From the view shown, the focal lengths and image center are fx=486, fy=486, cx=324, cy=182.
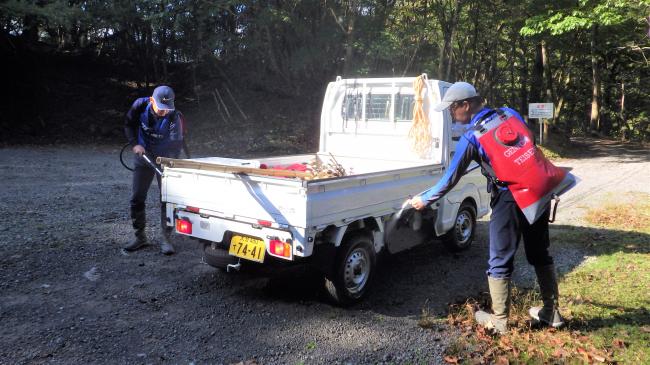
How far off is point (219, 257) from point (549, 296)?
8.86 feet

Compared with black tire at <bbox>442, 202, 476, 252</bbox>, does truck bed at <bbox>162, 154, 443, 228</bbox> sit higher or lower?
higher

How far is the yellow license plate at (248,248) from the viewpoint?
388cm

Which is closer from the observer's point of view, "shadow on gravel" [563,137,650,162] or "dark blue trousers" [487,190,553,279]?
"dark blue trousers" [487,190,553,279]

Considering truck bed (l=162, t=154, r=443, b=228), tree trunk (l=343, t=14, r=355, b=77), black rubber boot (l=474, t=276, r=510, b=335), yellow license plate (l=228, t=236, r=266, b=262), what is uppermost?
tree trunk (l=343, t=14, r=355, b=77)

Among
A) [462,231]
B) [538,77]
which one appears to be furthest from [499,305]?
[538,77]

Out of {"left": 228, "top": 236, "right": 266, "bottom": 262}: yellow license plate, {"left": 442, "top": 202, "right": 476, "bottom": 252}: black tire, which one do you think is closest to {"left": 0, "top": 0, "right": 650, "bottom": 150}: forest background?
{"left": 442, "top": 202, "right": 476, "bottom": 252}: black tire

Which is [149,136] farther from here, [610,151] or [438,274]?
[610,151]

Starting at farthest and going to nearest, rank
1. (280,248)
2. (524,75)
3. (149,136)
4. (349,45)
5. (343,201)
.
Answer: (524,75), (349,45), (149,136), (343,201), (280,248)

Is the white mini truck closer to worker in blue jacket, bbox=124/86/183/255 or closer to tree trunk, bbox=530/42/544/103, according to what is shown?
worker in blue jacket, bbox=124/86/183/255

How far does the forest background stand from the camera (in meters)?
15.8

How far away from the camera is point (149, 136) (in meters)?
5.55

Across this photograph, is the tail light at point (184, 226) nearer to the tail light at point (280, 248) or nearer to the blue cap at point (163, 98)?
the tail light at point (280, 248)

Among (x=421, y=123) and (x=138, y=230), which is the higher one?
(x=421, y=123)

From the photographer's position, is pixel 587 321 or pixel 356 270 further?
pixel 356 270
